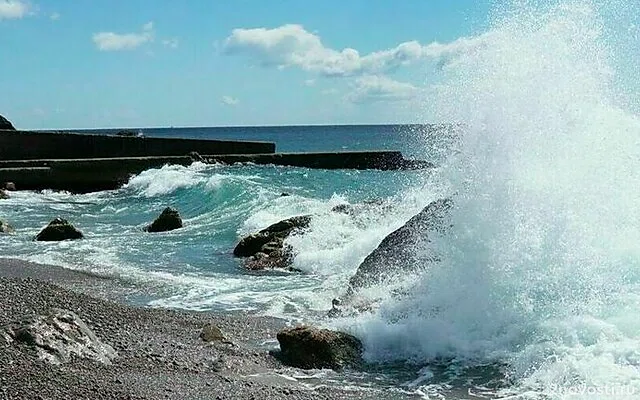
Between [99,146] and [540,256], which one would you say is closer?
[540,256]

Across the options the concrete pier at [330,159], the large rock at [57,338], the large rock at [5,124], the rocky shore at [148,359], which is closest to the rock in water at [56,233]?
the rocky shore at [148,359]

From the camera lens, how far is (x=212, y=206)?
20719 millimetres

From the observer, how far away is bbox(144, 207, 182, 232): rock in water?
16578 millimetres

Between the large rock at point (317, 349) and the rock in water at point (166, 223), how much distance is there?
1001 centimetres

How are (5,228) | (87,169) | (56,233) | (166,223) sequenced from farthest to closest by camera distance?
(87,169)
(166,223)
(5,228)
(56,233)

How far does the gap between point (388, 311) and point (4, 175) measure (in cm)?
2130

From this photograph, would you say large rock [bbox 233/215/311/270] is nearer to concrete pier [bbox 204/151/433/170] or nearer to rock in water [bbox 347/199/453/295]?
rock in water [bbox 347/199/453/295]

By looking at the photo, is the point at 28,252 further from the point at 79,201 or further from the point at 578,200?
the point at 79,201

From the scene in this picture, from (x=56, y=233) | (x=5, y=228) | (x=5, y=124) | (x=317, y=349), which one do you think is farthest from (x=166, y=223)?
(x=5, y=124)

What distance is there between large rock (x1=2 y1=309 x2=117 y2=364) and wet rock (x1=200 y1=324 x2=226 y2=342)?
3.37ft

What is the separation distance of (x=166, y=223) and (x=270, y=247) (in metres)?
4.61

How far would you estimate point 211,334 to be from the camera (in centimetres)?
749

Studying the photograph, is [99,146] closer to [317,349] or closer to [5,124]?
[5,124]

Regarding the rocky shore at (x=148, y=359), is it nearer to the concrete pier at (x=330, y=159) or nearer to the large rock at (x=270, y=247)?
the large rock at (x=270, y=247)
